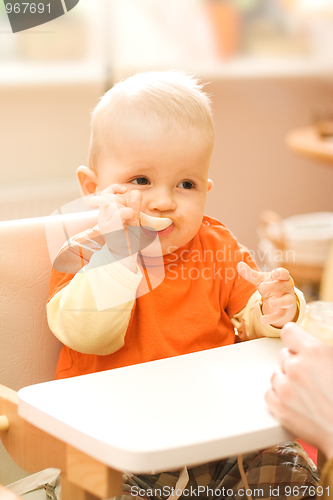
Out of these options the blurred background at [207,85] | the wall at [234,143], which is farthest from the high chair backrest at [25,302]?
the wall at [234,143]

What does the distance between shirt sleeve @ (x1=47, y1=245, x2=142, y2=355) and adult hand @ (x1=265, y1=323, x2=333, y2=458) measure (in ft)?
0.75

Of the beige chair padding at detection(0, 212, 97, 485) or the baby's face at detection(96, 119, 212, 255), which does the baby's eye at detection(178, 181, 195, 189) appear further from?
the beige chair padding at detection(0, 212, 97, 485)

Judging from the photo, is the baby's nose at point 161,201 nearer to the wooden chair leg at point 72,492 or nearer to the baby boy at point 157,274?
the baby boy at point 157,274

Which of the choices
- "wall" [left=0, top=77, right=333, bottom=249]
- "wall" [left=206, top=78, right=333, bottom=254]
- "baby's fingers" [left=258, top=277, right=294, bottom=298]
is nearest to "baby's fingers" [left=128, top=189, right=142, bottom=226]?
"baby's fingers" [left=258, top=277, right=294, bottom=298]

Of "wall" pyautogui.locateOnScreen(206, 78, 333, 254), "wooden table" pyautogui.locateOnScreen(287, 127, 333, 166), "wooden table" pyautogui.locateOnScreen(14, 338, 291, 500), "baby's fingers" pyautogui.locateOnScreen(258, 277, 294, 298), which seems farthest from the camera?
"wall" pyautogui.locateOnScreen(206, 78, 333, 254)

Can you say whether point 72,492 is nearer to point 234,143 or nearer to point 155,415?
point 155,415

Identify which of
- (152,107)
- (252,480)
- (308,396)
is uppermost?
(152,107)

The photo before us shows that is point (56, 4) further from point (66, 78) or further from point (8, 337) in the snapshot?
point (8, 337)

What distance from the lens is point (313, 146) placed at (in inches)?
94.6

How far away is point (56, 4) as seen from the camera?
6.35ft

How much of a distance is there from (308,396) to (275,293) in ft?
0.88

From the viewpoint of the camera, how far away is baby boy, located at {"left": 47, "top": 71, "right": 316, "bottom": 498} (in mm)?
751

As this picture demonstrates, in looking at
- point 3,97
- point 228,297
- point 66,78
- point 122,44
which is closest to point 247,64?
point 122,44

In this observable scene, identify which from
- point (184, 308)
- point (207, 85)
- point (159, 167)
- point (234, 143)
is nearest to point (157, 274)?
point (184, 308)
